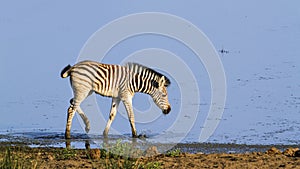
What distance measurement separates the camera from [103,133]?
548 inches

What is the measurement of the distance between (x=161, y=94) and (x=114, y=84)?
0.90 m

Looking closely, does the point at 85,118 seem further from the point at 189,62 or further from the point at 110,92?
the point at 189,62

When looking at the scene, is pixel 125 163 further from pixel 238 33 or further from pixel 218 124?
pixel 238 33

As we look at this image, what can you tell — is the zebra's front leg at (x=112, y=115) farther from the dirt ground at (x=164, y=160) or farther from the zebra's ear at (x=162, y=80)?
the dirt ground at (x=164, y=160)

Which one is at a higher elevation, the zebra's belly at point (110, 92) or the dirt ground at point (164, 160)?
the zebra's belly at point (110, 92)

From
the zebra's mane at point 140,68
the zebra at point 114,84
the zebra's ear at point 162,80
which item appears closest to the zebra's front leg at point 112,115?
the zebra at point 114,84

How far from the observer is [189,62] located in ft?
68.3

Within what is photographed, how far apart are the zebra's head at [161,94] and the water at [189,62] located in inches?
15.1

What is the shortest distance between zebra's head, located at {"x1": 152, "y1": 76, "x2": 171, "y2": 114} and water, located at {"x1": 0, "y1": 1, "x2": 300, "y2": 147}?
38 centimetres

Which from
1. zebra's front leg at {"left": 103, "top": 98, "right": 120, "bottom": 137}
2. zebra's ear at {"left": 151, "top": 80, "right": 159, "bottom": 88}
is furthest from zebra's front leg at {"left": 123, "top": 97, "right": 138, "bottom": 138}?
zebra's ear at {"left": 151, "top": 80, "right": 159, "bottom": 88}

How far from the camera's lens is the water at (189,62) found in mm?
14578

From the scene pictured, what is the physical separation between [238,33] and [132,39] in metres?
4.31

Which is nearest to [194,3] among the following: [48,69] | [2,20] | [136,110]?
[2,20]

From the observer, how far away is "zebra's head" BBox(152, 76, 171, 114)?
565 inches
